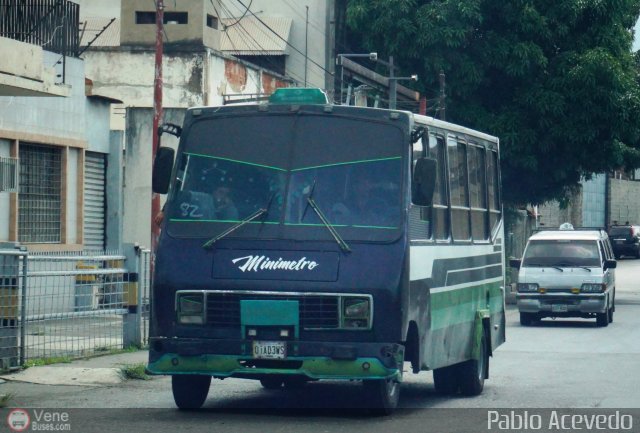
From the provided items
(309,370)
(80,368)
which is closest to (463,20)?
(80,368)

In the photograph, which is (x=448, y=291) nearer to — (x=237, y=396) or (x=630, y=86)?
(x=237, y=396)

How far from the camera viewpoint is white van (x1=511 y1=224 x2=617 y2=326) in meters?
28.2

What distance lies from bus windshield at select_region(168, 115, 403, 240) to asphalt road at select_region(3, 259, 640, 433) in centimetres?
159

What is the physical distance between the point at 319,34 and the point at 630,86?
13.2 m

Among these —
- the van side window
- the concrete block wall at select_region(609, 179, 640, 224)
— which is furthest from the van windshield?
the concrete block wall at select_region(609, 179, 640, 224)

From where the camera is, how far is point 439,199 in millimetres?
13242

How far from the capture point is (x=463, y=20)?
36.0 meters

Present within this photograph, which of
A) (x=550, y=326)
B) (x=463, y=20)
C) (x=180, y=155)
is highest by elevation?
(x=463, y=20)

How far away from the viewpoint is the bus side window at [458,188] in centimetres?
1382

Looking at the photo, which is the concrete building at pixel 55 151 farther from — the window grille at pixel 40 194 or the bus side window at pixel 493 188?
the bus side window at pixel 493 188

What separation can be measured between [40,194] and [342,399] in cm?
1247

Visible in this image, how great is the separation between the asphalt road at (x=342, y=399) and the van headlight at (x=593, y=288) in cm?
714

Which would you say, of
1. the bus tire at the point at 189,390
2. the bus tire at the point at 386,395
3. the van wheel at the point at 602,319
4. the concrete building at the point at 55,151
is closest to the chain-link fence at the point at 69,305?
the bus tire at the point at 189,390

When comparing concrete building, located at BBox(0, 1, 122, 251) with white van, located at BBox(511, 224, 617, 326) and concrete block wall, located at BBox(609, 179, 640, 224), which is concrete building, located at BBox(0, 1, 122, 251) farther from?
concrete block wall, located at BBox(609, 179, 640, 224)
